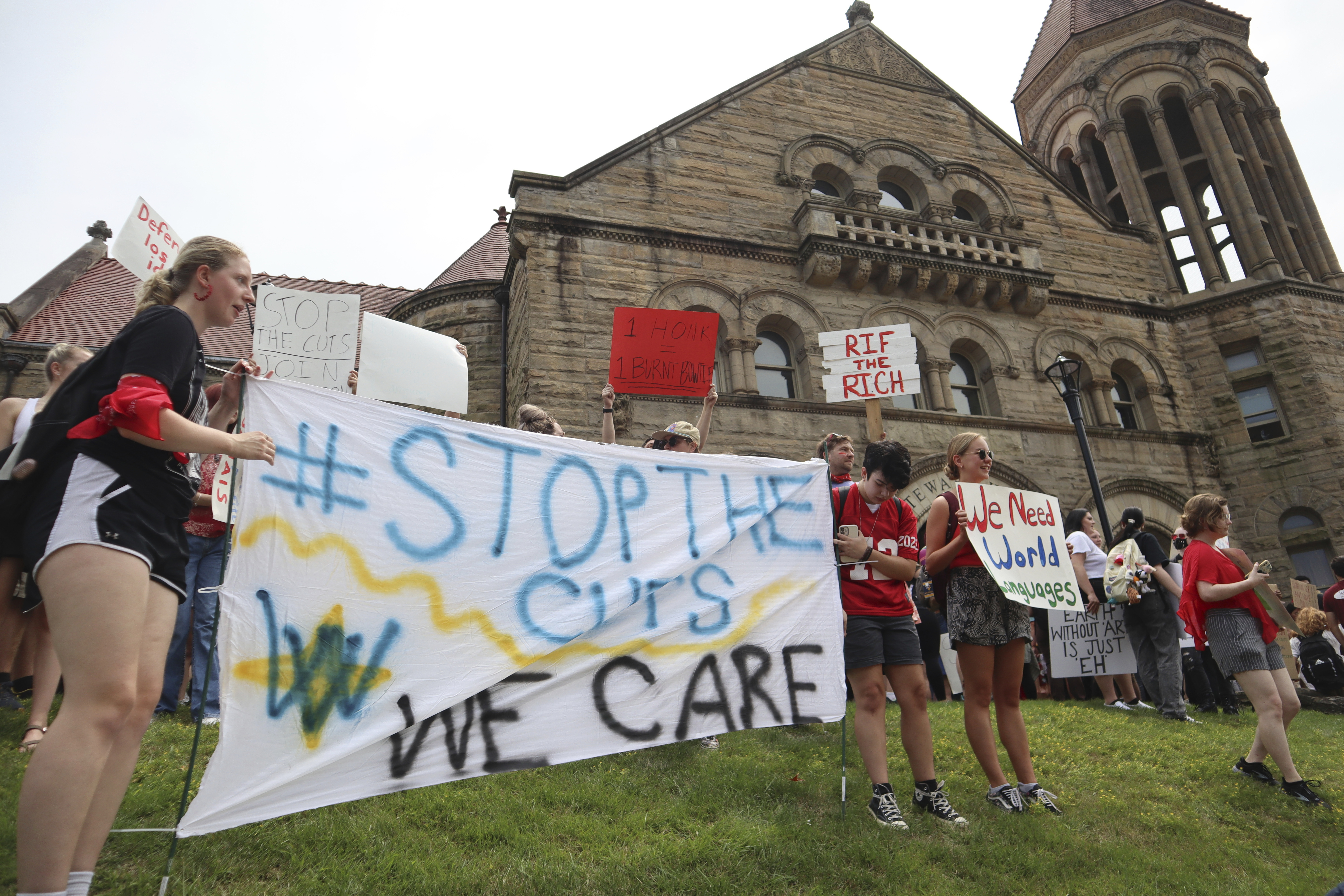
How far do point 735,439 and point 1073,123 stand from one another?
16645 millimetres

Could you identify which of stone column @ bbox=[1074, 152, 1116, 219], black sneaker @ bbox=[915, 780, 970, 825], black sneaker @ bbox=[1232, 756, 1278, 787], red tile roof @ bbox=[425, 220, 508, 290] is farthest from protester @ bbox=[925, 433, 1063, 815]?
stone column @ bbox=[1074, 152, 1116, 219]

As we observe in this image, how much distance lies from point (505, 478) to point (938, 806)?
2778 millimetres

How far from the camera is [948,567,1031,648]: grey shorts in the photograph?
14.7 feet

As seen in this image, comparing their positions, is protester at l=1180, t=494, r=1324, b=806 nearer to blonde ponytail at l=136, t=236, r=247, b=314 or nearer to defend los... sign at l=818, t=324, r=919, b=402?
defend los... sign at l=818, t=324, r=919, b=402

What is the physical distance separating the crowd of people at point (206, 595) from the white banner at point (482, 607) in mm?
317

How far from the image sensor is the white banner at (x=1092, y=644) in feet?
25.4

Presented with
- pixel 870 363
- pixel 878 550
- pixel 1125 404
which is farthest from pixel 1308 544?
pixel 878 550

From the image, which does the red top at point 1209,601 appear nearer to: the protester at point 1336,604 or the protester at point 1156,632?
the protester at point 1156,632

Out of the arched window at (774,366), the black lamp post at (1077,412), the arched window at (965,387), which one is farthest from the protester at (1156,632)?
the arched window at (965,387)

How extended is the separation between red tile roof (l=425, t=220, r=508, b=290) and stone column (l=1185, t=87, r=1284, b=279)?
17.2m

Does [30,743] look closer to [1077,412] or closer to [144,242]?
[144,242]

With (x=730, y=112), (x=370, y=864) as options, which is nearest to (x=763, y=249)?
(x=730, y=112)

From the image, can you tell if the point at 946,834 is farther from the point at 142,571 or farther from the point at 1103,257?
the point at 1103,257

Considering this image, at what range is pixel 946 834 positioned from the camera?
12.9 feet
